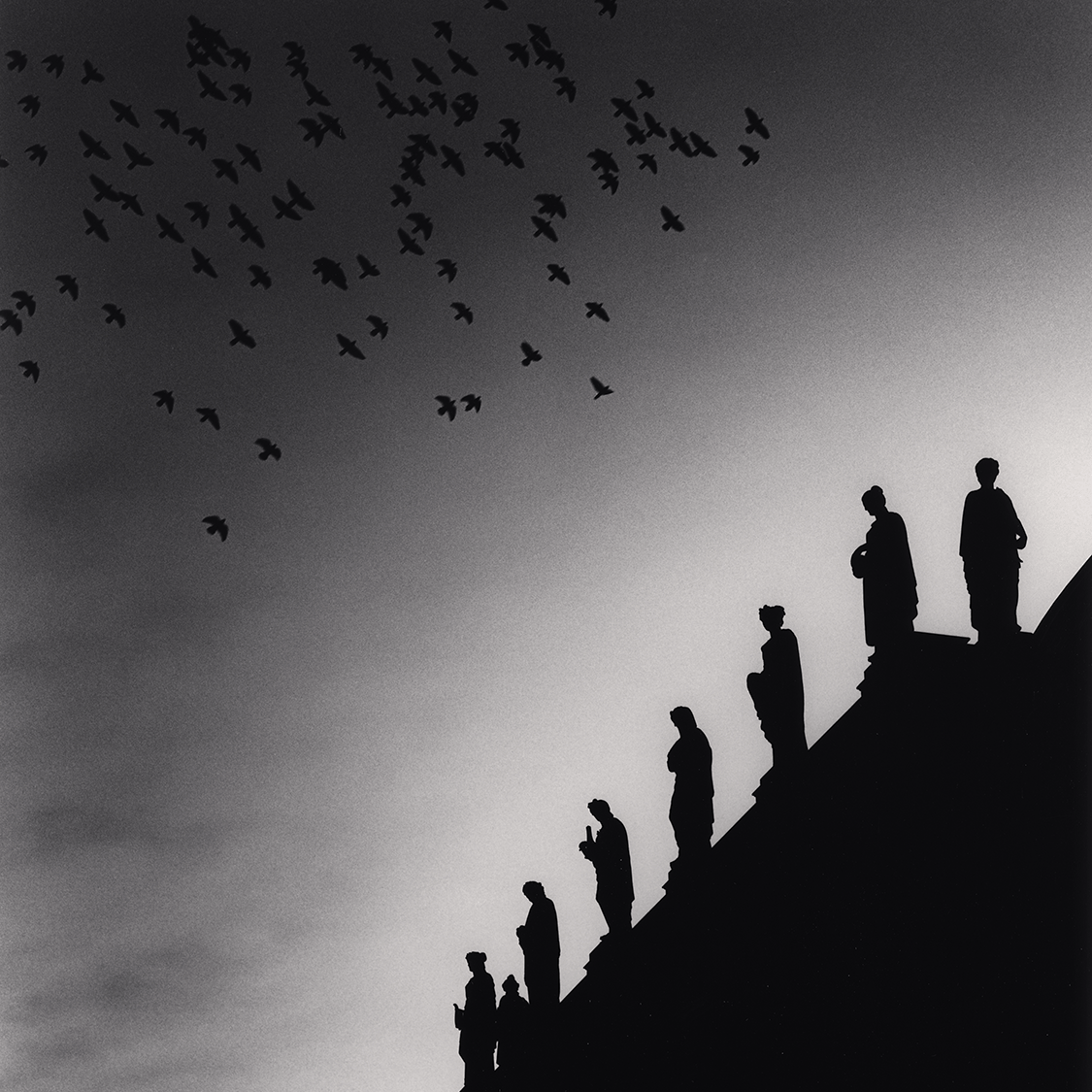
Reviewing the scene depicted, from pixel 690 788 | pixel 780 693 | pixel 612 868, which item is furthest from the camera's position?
pixel 612 868

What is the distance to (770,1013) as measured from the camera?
1962 cm

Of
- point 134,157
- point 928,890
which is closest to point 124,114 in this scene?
point 134,157

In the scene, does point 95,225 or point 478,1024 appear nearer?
point 95,225

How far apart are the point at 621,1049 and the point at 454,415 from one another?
9189 millimetres

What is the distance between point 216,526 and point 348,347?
114 inches

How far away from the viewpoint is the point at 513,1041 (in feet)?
92.1

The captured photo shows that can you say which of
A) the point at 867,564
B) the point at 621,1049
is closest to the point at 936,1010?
the point at 867,564

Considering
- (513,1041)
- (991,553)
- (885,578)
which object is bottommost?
(513,1041)

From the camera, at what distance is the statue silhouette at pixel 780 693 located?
2039 centimetres

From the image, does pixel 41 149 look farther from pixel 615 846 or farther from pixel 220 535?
pixel 615 846

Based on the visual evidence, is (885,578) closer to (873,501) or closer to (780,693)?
(873,501)

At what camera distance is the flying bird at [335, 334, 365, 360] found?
70.9ft

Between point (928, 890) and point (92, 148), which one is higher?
point (92, 148)

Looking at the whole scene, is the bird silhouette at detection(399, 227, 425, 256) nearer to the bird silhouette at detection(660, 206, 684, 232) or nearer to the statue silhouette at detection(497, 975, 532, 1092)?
the bird silhouette at detection(660, 206, 684, 232)
